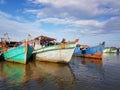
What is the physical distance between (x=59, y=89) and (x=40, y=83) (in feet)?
6.19

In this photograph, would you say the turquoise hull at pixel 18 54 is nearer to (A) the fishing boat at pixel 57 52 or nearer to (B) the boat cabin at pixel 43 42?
(A) the fishing boat at pixel 57 52

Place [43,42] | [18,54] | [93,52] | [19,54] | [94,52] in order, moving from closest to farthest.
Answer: [19,54], [18,54], [43,42], [94,52], [93,52]

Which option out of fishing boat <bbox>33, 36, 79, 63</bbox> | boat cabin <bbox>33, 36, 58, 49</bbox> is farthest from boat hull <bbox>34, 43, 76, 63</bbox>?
boat cabin <bbox>33, 36, 58, 49</bbox>

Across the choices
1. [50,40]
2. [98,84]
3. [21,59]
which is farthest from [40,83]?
[50,40]

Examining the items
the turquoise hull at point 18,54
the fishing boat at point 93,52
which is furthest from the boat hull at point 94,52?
the turquoise hull at point 18,54

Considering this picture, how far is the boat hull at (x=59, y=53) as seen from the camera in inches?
881

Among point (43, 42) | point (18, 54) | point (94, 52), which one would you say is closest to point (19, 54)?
point (18, 54)

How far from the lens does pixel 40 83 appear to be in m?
12.2

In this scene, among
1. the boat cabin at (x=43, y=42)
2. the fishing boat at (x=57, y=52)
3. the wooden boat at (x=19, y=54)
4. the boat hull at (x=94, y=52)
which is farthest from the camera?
the boat hull at (x=94, y=52)

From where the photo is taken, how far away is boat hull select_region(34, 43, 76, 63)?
2238 cm

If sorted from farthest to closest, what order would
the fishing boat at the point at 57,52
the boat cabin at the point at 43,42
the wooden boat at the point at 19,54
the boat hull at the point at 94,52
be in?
the boat hull at the point at 94,52 → the boat cabin at the point at 43,42 → the fishing boat at the point at 57,52 → the wooden boat at the point at 19,54

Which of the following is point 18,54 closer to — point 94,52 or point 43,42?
point 43,42

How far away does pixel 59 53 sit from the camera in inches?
891

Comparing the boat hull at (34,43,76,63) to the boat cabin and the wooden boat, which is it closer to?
the wooden boat
